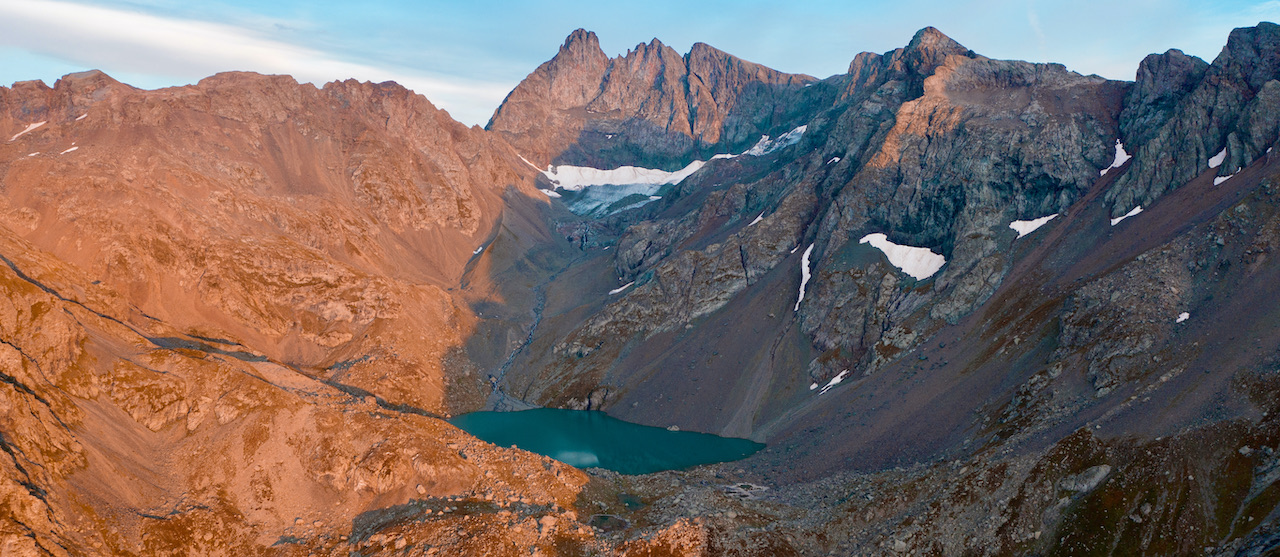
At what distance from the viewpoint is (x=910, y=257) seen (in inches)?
3898

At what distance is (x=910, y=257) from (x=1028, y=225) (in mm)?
16295

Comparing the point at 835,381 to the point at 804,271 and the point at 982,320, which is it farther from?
the point at 804,271

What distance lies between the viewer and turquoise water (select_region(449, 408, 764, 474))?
7731 cm

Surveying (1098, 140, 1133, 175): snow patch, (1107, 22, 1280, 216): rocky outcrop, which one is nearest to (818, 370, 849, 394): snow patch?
(1107, 22, 1280, 216): rocky outcrop

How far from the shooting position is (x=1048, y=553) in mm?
34125

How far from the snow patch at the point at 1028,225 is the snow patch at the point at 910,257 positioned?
33.8 feet

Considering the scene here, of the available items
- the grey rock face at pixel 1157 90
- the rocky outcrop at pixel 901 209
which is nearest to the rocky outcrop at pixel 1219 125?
the grey rock face at pixel 1157 90

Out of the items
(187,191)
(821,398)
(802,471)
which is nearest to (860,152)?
(821,398)

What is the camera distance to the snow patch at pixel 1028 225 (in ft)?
293

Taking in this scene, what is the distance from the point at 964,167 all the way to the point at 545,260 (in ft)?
380

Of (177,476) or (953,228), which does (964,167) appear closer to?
(953,228)

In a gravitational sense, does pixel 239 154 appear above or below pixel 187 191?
above

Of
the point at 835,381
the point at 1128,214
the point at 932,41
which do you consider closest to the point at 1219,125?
the point at 1128,214

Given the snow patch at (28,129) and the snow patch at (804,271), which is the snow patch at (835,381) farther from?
the snow patch at (28,129)
